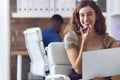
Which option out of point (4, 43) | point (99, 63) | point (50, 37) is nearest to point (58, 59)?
point (99, 63)

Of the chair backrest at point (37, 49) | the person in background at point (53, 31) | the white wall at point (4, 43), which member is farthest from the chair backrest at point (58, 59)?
the white wall at point (4, 43)

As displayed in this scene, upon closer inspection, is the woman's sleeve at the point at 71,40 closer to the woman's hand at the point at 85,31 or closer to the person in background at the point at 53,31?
the woman's hand at the point at 85,31

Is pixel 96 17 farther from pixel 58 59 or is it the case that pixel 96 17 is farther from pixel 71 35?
pixel 58 59

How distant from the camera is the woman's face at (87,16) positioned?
186 cm

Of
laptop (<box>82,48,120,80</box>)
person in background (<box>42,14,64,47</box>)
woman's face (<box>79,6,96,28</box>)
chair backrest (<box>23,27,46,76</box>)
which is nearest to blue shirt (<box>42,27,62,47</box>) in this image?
person in background (<box>42,14,64,47</box>)

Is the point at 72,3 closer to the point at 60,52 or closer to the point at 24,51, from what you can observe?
the point at 24,51

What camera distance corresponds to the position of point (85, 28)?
1.80 metres

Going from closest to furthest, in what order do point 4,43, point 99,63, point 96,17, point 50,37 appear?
point 99,63 < point 96,17 < point 50,37 < point 4,43

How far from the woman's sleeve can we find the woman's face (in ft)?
0.35

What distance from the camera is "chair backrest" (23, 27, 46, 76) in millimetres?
3141

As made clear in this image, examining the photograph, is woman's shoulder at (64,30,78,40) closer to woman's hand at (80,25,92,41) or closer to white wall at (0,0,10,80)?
woman's hand at (80,25,92,41)

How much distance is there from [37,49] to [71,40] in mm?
1362

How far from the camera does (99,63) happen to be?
135cm

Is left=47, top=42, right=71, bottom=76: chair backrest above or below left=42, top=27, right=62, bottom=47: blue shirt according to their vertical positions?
below
